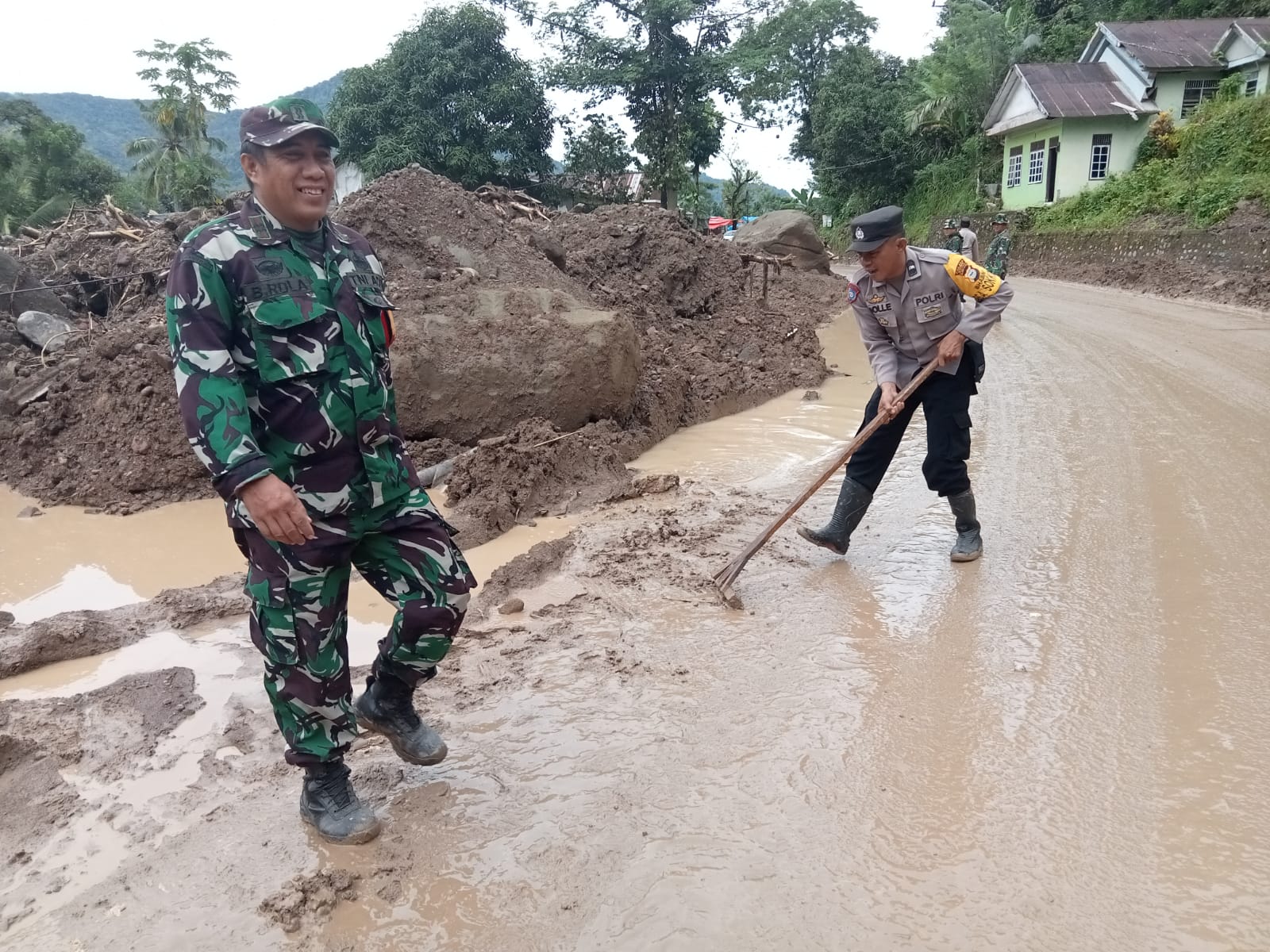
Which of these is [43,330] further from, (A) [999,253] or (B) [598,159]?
(B) [598,159]

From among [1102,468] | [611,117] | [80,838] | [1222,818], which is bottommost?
[80,838]

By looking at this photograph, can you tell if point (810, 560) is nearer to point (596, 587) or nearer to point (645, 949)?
point (596, 587)

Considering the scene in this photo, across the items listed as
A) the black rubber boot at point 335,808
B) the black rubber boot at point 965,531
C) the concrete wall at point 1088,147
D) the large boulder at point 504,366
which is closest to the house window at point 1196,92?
the concrete wall at point 1088,147

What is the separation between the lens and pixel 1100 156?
24109mm

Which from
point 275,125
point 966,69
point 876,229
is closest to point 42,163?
point 966,69

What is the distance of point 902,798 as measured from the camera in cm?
244

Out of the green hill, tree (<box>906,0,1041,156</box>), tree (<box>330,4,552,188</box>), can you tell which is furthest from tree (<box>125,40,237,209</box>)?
the green hill

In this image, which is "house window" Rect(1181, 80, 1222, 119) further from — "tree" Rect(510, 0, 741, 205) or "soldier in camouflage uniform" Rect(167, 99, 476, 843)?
"soldier in camouflage uniform" Rect(167, 99, 476, 843)

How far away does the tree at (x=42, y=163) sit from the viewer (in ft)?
101

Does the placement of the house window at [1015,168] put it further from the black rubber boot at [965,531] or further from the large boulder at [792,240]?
the black rubber boot at [965,531]

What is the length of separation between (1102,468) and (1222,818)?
3567mm

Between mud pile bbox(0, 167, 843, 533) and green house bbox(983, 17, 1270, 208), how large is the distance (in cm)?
1964

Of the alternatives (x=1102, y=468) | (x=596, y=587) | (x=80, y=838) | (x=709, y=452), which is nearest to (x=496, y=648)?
(x=596, y=587)

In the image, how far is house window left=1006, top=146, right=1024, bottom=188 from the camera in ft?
88.5
